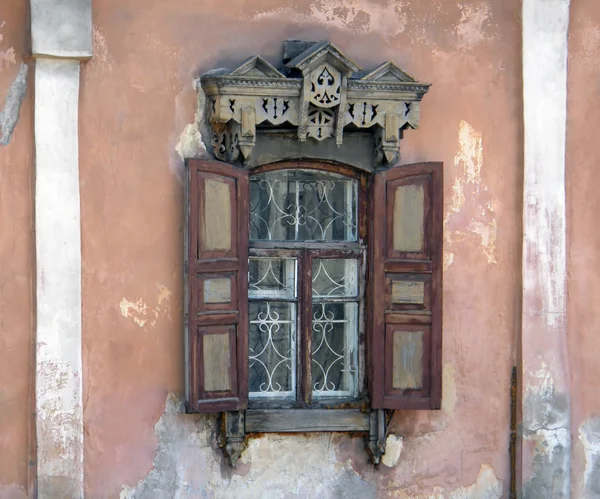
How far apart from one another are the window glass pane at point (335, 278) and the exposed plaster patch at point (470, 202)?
1.80 ft

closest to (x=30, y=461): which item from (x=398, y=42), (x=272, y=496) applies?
(x=272, y=496)

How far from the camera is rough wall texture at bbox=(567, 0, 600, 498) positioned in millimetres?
6055

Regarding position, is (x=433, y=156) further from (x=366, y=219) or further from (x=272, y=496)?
(x=272, y=496)

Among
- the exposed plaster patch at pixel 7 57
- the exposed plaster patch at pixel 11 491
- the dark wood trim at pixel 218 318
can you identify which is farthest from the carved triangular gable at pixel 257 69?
the exposed plaster patch at pixel 11 491

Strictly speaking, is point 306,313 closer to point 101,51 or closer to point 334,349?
point 334,349

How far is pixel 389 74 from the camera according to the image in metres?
5.68

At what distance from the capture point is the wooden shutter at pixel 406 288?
19.0 feet

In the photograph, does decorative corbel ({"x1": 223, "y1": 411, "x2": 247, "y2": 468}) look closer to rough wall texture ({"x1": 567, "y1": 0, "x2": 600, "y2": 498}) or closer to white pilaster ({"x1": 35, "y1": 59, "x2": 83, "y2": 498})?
white pilaster ({"x1": 35, "y1": 59, "x2": 83, "y2": 498})

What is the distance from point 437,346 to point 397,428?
0.56 metres

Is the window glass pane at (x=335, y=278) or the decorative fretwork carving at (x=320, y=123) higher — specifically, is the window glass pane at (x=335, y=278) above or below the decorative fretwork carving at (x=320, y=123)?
below

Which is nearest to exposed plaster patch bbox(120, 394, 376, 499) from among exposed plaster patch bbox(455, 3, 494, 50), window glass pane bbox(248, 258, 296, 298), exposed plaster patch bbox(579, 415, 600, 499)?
window glass pane bbox(248, 258, 296, 298)

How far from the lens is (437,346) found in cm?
584

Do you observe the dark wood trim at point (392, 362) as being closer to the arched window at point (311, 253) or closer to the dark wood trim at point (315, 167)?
the arched window at point (311, 253)

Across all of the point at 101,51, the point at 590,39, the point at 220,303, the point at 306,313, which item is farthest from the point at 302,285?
the point at 590,39
